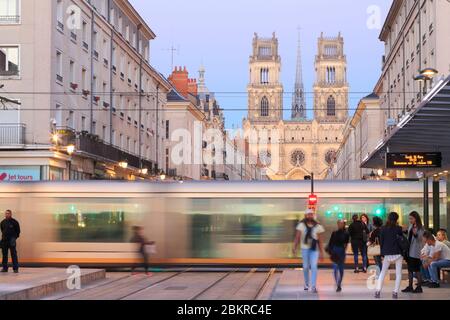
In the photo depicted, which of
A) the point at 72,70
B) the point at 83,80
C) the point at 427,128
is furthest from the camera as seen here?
the point at 83,80

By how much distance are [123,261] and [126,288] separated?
6.14 meters

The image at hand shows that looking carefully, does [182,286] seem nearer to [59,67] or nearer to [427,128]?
[427,128]

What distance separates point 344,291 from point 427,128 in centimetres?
549

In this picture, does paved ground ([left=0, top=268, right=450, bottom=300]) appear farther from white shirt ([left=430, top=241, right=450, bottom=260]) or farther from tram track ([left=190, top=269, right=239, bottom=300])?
white shirt ([left=430, top=241, right=450, bottom=260])

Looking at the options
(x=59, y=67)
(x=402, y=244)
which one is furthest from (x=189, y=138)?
(x=402, y=244)

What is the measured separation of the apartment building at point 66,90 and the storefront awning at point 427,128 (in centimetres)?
1344

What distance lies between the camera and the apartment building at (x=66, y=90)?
40.7 m

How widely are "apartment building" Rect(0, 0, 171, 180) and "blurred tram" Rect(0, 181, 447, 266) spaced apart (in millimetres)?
5333

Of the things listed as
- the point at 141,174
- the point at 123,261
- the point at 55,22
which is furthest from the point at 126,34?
the point at 123,261

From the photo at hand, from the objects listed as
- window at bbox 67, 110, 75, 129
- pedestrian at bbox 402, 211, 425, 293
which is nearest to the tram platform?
pedestrian at bbox 402, 211, 425, 293

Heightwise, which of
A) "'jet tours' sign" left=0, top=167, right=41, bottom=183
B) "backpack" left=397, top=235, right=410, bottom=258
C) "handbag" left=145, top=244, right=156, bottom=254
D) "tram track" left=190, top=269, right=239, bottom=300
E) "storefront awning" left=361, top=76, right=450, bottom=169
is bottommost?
"tram track" left=190, top=269, right=239, bottom=300

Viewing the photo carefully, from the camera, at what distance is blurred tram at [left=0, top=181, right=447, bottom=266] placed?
91.5 feet

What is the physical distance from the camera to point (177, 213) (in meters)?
28.2
